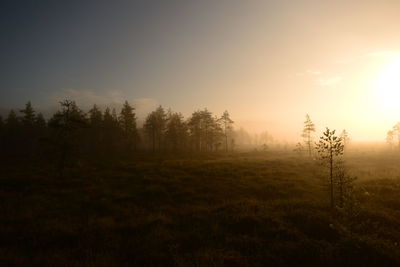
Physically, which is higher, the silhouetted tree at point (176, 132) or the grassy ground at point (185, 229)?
the silhouetted tree at point (176, 132)

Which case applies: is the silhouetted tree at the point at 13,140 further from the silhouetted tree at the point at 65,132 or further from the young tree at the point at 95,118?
the silhouetted tree at the point at 65,132

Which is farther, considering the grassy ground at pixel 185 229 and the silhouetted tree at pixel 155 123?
the silhouetted tree at pixel 155 123

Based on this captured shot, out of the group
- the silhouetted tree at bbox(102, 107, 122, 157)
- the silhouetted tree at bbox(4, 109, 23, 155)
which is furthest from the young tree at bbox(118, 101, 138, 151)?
the silhouetted tree at bbox(4, 109, 23, 155)

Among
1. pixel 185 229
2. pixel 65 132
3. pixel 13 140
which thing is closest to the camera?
pixel 185 229

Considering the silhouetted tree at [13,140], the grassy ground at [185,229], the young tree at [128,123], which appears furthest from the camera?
the young tree at [128,123]

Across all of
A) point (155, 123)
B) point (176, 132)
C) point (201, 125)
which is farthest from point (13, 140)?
point (201, 125)

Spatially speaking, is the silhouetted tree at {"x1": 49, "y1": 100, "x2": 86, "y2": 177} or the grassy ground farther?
the silhouetted tree at {"x1": 49, "y1": 100, "x2": 86, "y2": 177}

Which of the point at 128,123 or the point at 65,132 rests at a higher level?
the point at 128,123

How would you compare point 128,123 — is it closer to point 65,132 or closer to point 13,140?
point 13,140

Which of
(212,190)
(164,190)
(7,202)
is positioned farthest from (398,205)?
(7,202)

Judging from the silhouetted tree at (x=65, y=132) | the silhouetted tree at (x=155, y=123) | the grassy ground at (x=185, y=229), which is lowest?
the grassy ground at (x=185, y=229)

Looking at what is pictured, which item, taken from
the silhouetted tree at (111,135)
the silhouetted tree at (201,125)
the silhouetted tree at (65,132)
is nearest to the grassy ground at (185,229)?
the silhouetted tree at (65,132)

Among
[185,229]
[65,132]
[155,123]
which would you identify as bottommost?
[185,229]

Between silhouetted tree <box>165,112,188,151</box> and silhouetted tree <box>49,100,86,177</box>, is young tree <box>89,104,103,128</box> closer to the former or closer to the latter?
silhouetted tree <box>165,112,188,151</box>
